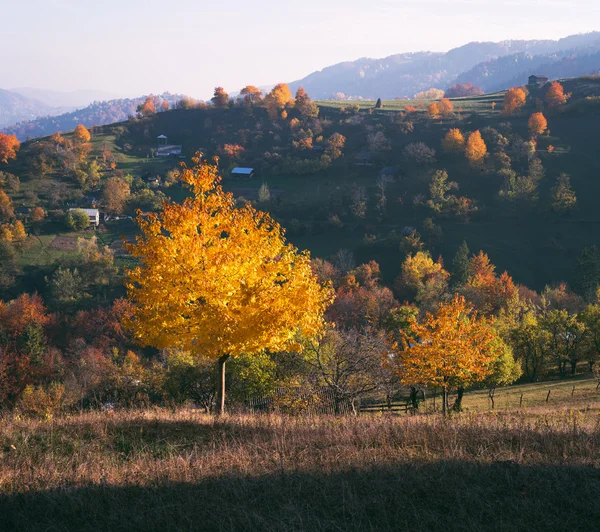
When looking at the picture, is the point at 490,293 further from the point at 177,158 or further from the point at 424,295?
the point at 177,158

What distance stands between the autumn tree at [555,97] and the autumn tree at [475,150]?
2770 cm

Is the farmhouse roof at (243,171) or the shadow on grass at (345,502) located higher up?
the farmhouse roof at (243,171)

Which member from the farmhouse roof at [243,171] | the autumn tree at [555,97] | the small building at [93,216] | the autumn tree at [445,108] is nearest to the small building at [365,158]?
the farmhouse roof at [243,171]

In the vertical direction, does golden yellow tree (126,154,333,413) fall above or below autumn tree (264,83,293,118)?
below

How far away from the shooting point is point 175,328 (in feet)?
39.0

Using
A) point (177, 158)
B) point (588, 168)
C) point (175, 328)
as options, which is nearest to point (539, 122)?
point (588, 168)

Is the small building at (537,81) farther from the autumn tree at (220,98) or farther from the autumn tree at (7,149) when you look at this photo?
the autumn tree at (7,149)

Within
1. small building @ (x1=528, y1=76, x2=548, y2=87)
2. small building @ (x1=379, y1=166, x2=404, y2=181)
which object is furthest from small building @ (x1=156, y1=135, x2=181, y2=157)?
small building @ (x1=528, y1=76, x2=548, y2=87)

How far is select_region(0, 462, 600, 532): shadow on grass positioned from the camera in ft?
17.7

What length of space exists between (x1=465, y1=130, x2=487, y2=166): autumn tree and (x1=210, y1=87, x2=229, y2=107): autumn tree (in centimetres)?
8479

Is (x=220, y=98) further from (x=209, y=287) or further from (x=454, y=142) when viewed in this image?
(x=209, y=287)

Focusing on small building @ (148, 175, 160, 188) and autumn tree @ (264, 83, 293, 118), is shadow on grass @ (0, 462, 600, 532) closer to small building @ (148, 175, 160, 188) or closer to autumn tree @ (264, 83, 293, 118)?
small building @ (148, 175, 160, 188)

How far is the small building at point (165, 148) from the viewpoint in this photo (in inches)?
5002

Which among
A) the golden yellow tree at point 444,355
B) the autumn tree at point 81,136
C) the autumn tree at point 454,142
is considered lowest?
the golden yellow tree at point 444,355
